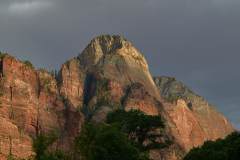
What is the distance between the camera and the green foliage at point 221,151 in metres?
110

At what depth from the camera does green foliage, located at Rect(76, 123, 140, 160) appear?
9919cm

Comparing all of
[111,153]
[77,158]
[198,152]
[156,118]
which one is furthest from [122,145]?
[198,152]

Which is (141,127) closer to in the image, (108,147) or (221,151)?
(221,151)

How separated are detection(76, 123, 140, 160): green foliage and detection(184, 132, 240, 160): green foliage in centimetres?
1678

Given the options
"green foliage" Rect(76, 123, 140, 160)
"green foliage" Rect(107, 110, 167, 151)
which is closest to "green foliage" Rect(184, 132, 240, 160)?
"green foliage" Rect(107, 110, 167, 151)

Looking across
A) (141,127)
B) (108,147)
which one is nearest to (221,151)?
(141,127)

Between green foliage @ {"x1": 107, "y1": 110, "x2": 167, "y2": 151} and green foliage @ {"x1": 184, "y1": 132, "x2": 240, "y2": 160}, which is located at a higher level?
green foliage @ {"x1": 107, "y1": 110, "x2": 167, "y2": 151}

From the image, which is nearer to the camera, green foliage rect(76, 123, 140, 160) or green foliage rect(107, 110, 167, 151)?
green foliage rect(76, 123, 140, 160)

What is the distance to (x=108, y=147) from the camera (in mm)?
A: 100375

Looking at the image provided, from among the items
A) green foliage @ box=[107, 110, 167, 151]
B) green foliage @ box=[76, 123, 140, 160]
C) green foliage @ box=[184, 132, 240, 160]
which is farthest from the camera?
green foliage @ box=[107, 110, 167, 151]

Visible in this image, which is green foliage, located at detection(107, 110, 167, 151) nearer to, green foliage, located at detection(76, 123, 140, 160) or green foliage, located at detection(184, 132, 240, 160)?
green foliage, located at detection(184, 132, 240, 160)

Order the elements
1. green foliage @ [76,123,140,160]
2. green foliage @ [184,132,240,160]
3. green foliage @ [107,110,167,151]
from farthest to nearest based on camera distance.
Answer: green foliage @ [107,110,167,151] < green foliage @ [184,132,240,160] < green foliage @ [76,123,140,160]

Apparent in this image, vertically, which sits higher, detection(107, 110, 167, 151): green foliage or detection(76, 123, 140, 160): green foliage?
detection(107, 110, 167, 151): green foliage

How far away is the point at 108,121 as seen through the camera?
451ft
